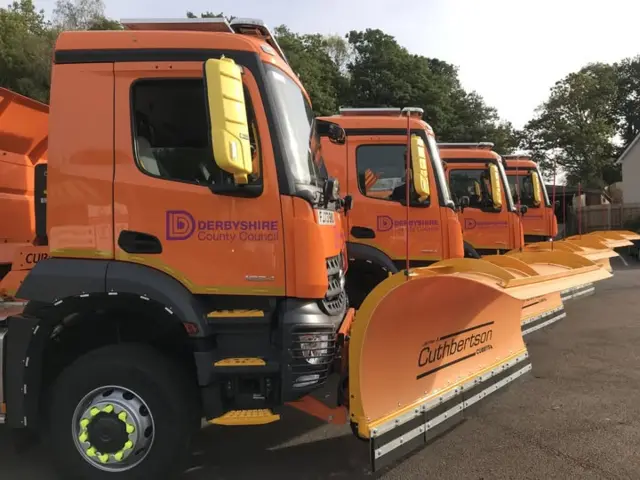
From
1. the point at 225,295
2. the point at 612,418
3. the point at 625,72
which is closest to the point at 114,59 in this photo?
the point at 225,295

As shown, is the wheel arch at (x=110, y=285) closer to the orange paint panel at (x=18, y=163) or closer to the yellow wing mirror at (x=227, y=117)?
the yellow wing mirror at (x=227, y=117)

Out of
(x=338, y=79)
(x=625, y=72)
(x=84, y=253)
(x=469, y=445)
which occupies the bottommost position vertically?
(x=469, y=445)

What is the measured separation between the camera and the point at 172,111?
3301 millimetres

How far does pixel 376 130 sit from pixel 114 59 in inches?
148

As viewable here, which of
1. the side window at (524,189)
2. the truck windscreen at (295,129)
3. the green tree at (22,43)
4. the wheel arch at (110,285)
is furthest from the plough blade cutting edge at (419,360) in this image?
the green tree at (22,43)

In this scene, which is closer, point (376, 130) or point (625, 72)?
point (376, 130)

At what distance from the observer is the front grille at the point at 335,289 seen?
347 centimetres

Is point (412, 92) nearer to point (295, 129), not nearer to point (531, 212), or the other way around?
point (531, 212)

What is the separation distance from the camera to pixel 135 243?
3.22 m

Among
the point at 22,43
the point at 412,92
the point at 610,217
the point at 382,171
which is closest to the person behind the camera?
the point at 382,171

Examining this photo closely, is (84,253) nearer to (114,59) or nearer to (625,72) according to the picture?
(114,59)

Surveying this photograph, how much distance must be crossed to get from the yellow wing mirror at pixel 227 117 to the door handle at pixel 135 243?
2.39ft

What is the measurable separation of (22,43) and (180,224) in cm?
3318

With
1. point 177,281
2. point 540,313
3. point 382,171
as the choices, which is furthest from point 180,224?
point 540,313
